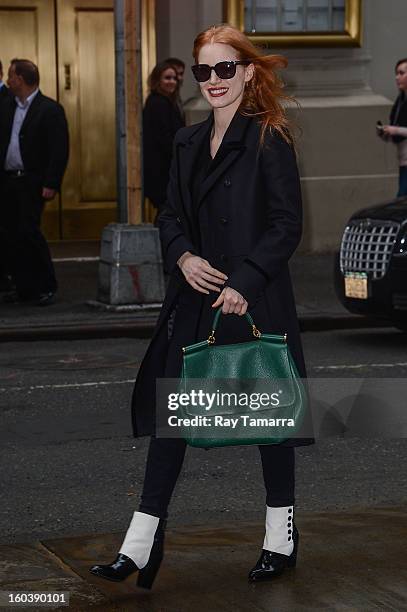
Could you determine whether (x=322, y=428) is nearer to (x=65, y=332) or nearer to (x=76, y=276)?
(x=65, y=332)

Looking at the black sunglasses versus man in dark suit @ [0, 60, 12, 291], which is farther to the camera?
man in dark suit @ [0, 60, 12, 291]

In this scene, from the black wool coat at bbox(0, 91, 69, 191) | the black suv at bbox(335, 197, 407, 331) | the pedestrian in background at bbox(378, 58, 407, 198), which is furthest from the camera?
the pedestrian in background at bbox(378, 58, 407, 198)

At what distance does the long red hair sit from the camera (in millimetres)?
4945

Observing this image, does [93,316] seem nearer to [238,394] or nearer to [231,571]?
[231,571]

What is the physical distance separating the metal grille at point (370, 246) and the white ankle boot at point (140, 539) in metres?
5.66

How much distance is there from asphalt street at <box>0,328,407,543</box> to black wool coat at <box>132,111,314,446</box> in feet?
4.00

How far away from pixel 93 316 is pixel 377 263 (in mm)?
2780

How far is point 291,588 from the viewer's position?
4965mm

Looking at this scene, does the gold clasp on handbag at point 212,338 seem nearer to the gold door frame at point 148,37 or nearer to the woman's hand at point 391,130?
the woman's hand at point 391,130

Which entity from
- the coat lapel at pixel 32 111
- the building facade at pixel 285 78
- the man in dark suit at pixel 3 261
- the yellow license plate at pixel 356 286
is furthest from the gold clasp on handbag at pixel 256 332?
the building facade at pixel 285 78

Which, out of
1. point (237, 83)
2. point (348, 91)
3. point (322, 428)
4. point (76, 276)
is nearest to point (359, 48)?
point (348, 91)

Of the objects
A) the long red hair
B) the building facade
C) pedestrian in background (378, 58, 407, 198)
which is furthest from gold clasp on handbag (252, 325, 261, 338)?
the building facade

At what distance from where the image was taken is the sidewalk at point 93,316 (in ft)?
38.0

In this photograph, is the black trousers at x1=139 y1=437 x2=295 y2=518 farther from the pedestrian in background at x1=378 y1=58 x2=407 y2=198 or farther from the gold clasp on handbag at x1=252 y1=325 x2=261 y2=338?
the pedestrian in background at x1=378 y1=58 x2=407 y2=198
